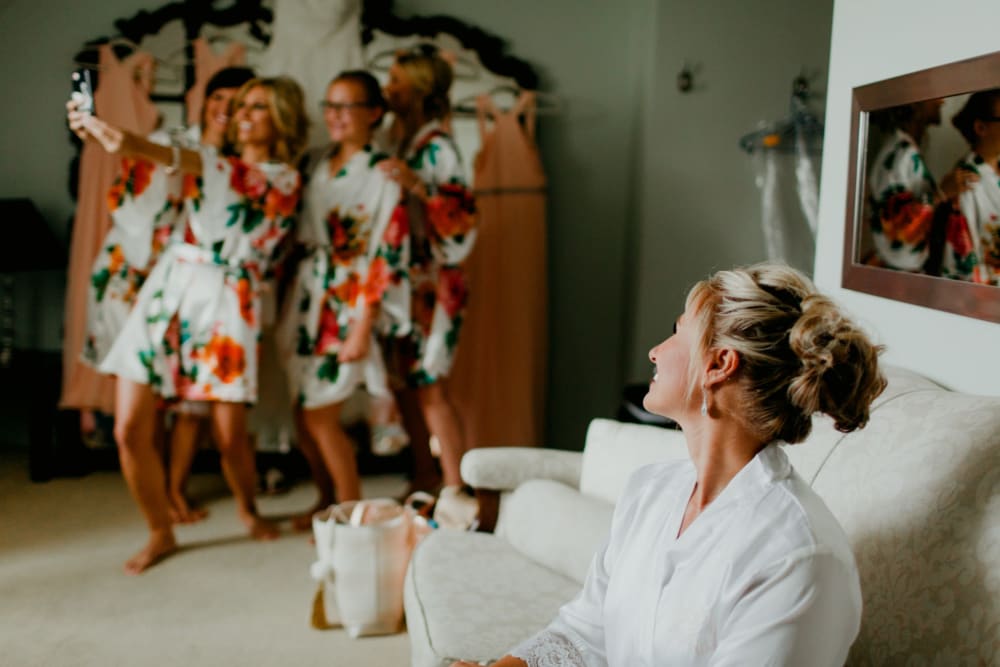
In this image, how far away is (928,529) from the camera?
115 cm

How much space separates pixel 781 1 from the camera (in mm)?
3537

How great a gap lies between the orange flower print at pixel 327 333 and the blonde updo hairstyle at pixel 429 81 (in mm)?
820

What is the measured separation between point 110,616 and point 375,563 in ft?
2.55

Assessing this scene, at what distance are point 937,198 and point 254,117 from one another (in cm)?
222

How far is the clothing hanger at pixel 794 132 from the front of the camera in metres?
3.33

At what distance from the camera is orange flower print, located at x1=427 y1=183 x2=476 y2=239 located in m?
3.18

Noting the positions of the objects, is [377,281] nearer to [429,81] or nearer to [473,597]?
[429,81]

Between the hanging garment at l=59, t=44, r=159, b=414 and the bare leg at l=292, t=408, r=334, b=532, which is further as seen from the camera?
the hanging garment at l=59, t=44, r=159, b=414

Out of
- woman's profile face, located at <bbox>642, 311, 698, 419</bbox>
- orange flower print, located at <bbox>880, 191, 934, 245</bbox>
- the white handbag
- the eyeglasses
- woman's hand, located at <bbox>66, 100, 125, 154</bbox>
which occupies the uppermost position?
the eyeglasses

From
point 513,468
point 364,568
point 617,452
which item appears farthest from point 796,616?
point 364,568

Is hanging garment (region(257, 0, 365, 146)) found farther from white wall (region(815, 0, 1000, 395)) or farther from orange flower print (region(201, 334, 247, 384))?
white wall (region(815, 0, 1000, 395))

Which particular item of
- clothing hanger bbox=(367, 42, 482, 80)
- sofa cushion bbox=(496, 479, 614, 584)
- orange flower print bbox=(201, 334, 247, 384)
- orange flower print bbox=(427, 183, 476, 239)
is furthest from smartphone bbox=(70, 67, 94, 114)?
sofa cushion bbox=(496, 479, 614, 584)

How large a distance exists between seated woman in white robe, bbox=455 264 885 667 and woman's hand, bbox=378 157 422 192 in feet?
6.48

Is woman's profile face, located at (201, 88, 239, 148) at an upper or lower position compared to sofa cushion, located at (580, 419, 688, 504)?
upper
